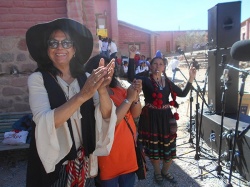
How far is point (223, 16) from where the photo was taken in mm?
4211

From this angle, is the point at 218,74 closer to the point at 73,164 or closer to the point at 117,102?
the point at 117,102

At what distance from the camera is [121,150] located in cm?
200

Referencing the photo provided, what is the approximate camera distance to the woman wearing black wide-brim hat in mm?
1430

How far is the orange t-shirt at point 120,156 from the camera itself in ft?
6.35

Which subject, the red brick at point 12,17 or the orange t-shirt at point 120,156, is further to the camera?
the red brick at point 12,17

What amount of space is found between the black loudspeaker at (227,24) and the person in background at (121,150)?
9.44ft

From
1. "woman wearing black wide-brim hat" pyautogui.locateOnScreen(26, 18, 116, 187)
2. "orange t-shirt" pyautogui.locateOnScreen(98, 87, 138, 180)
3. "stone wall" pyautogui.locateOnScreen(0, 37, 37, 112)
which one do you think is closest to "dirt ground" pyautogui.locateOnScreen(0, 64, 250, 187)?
"stone wall" pyautogui.locateOnScreen(0, 37, 37, 112)

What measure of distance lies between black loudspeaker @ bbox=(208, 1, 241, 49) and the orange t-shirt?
2967 mm

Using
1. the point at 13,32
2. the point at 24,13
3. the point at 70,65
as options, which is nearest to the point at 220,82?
the point at 70,65

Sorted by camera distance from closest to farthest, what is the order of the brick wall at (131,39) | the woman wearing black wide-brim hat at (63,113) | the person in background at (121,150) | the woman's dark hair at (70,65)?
1. the woman wearing black wide-brim hat at (63,113)
2. the woman's dark hair at (70,65)
3. the person in background at (121,150)
4. the brick wall at (131,39)

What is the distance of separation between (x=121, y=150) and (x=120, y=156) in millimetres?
52

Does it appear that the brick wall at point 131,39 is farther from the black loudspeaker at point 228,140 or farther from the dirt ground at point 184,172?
the dirt ground at point 184,172

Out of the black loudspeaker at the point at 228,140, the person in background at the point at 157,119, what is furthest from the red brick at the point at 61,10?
the black loudspeaker at the point at 228,140

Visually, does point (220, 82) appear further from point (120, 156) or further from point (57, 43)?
point (57, 43)
